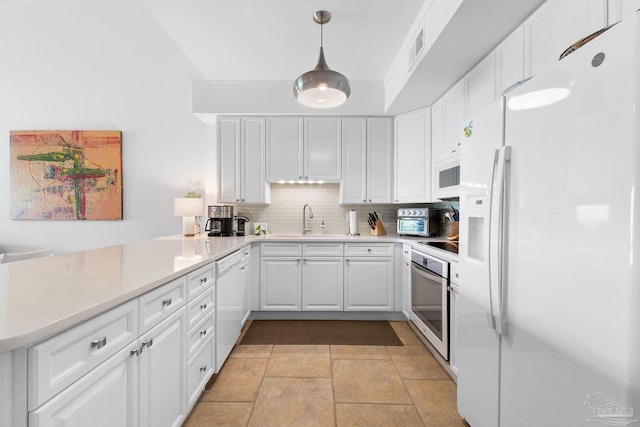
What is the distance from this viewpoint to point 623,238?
0.70 meters

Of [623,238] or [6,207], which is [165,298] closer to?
[623,238]

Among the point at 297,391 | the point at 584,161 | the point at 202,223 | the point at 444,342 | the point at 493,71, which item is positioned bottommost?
the point at 297,391

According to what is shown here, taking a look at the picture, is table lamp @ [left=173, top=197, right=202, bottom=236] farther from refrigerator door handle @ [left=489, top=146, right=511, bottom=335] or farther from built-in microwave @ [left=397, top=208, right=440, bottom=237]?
refrigerator door handle @ [left=489, top=146, right=511, bottom=335]

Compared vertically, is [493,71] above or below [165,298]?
above

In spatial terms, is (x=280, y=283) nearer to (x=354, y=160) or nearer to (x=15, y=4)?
(x=354, y=160)

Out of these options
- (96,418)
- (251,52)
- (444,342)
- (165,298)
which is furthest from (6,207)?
(444,342)

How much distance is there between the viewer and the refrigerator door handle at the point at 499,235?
1141mm

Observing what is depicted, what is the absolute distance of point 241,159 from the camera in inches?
137

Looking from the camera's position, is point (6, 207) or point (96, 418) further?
point (6, 207)

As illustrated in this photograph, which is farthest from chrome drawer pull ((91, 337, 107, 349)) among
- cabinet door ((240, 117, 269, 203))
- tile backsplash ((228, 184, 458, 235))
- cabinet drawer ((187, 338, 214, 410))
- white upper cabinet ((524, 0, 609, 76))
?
tile backsplash ((228, 184, 458, 235))

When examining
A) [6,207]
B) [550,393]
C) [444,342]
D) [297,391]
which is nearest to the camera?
[550,393]

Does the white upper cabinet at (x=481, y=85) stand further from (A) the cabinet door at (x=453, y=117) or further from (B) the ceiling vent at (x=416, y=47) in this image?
(B) the ceiling vent at (x=416, y=47)

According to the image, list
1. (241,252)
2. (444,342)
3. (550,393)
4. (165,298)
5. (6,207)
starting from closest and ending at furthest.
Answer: (550,393)
(165,298)
(444,342)
(241,252)
(6,207)

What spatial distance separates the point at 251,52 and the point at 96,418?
2959 mm
